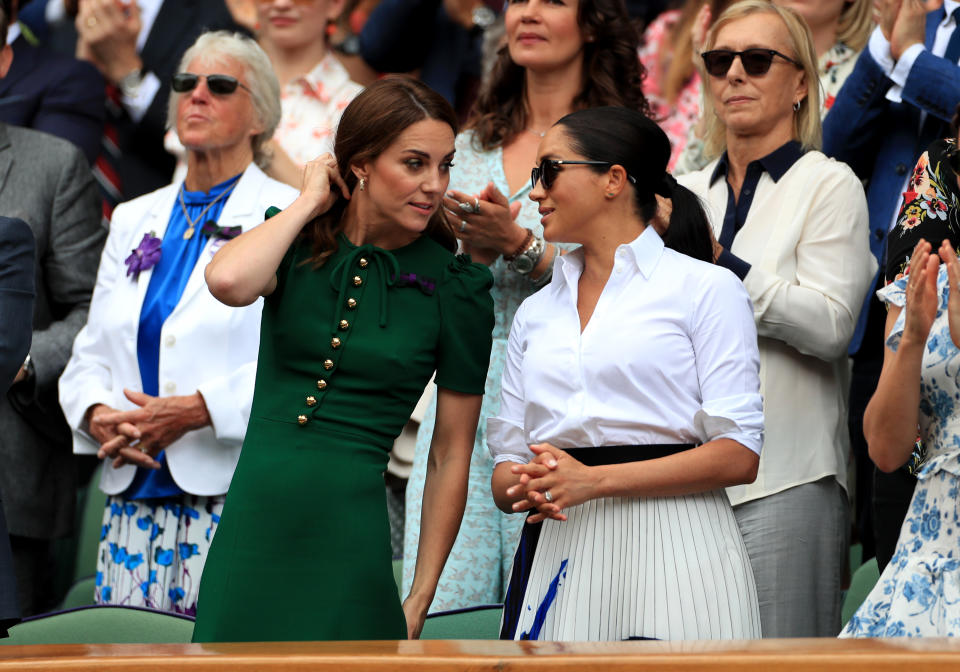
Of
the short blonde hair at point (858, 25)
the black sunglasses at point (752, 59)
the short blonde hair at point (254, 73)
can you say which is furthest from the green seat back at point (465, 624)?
the short blonde hair at point (858, 25)

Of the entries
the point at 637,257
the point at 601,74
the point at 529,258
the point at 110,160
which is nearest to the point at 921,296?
the point at 637,257

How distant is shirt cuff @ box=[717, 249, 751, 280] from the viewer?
3.66m

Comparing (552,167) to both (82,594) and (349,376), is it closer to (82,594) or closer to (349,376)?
(349,376)

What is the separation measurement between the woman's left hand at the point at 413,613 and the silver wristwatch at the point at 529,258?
114 cm

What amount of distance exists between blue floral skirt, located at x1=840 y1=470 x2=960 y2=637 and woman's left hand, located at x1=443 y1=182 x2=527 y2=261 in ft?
4.23

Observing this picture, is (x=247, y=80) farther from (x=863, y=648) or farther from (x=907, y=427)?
(x=863, y=648)

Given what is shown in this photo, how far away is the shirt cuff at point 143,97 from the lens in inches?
228

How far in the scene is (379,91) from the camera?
3172mm

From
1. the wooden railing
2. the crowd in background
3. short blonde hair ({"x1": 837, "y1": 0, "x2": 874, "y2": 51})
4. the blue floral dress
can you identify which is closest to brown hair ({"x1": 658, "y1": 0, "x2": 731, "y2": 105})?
the crowd in background

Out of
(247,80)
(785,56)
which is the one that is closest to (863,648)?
(785,56)

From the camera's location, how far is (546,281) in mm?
3953

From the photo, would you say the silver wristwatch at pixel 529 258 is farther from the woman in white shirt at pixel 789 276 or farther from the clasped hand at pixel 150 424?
the clasped hand at pixel 150 424

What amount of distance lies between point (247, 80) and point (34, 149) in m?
0.88

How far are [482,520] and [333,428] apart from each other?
37.5 inches
